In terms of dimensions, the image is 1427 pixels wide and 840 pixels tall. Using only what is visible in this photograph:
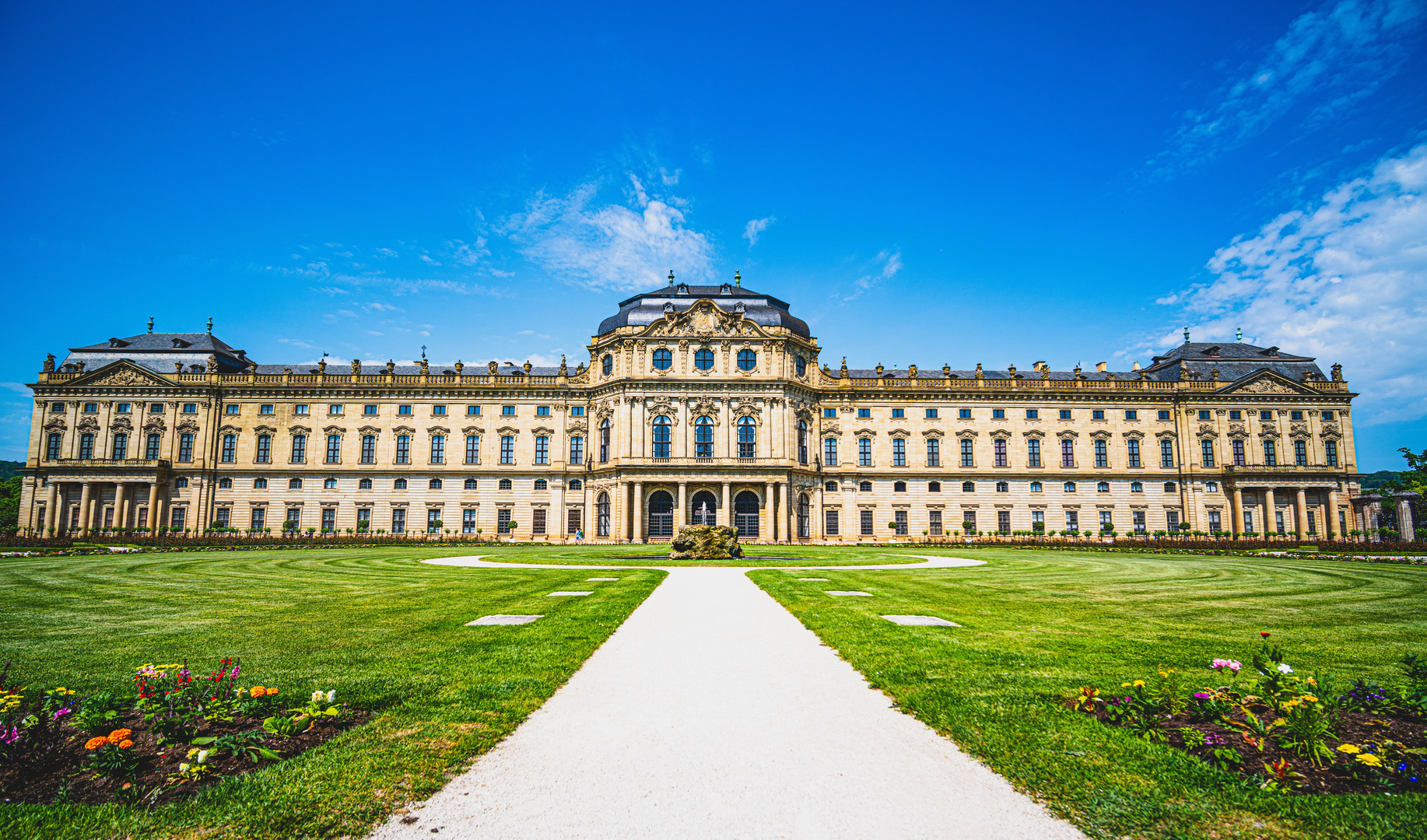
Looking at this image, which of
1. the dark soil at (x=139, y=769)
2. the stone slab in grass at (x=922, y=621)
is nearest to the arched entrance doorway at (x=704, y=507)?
the stone slab in grass at (x=922, y=621)

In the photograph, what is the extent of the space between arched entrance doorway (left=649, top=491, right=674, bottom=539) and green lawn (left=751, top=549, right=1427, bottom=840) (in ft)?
123

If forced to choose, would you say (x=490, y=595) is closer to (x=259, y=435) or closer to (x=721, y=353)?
(x=721, y=353)

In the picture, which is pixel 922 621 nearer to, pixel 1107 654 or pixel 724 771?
pixel 1107 654

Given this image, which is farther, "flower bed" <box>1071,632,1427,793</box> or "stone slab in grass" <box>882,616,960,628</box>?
"stone slab in grass" <box>882,616,960,628</box>

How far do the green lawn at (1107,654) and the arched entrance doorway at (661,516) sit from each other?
37.4m

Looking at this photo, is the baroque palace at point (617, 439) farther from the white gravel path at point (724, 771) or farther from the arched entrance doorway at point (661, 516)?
the white gravel path at point (724, 771)

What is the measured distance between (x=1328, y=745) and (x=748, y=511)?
189 ft

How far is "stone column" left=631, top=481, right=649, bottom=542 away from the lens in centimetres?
6128

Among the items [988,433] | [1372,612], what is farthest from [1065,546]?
[1372,612]

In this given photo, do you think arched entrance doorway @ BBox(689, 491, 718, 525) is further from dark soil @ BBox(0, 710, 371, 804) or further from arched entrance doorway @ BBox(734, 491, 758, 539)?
dark soil @ BBox(0, 710, 371, 804)

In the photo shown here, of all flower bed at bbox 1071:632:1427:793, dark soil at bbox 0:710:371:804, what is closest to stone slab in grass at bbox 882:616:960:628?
flower bed at bbox 1071:632:1427:793

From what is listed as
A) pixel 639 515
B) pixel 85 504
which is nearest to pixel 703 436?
pixel 639 515

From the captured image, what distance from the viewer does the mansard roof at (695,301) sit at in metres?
66.2

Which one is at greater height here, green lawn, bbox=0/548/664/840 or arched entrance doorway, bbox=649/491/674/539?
arched entrance doorway, bbox=649/491/674/539
